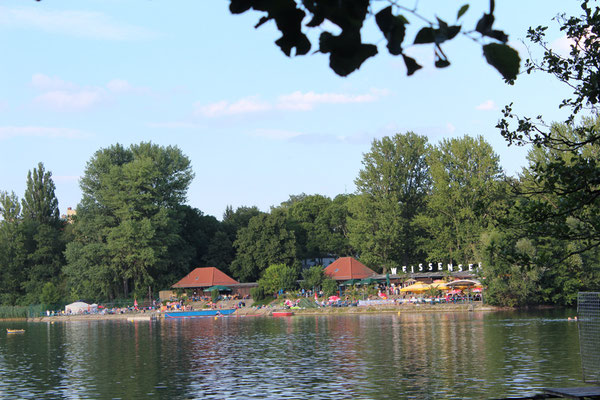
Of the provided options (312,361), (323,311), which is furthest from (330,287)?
(312,361)

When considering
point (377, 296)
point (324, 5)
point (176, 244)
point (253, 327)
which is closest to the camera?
point (324, 5)

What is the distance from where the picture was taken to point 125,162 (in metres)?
79.9

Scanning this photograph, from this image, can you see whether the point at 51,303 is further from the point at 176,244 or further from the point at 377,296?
the point at 377,296

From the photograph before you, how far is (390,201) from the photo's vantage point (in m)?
74.0

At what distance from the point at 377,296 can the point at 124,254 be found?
93.7ft

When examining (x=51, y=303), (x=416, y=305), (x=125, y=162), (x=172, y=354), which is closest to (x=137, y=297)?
(x=51, y=303)

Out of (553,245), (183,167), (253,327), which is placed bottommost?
(253,327)

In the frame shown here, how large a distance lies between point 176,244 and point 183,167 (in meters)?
9.52

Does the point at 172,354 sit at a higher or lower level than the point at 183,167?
lower

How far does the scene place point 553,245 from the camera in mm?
51969

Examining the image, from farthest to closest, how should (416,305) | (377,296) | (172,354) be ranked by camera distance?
(377,296), (416,305), (172,354)

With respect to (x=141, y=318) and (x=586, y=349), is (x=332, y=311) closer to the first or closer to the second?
(x=141, y=318)

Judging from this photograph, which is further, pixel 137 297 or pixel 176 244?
pixel 176 244

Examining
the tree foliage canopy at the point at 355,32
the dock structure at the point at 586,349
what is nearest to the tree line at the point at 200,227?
the dock structure at the point at 586,349
